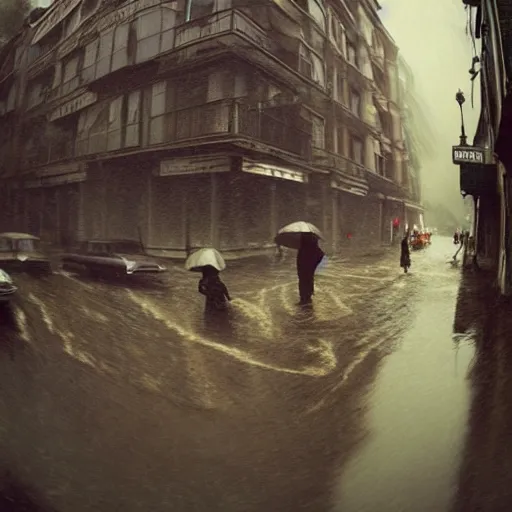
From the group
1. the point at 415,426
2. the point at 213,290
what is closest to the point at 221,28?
the point at 213,290

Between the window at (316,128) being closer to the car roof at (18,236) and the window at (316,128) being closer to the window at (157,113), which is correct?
the window at (157,113)

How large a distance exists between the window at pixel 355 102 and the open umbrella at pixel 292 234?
4.14ft

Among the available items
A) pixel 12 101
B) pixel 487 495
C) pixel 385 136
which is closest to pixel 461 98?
pixel 385 136

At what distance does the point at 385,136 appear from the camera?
12.4 feet

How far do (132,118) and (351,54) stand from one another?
2057 mm

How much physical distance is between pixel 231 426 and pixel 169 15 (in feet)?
9.74

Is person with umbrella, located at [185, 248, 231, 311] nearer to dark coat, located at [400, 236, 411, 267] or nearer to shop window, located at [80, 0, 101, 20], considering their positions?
dark coat, located at [400, 236, 411, 267]

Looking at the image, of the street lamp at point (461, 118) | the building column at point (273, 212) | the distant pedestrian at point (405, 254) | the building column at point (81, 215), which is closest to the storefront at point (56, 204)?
the building column at point (81, 215)

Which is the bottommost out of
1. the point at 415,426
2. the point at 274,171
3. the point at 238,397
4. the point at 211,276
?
the point at 415,426

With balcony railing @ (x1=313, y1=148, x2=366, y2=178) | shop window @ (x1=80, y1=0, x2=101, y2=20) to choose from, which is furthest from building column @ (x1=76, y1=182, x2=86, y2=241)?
balcony railing @ (x1=313, y1=148, x2=366, y2=178)

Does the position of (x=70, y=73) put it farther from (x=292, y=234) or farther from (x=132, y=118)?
(x=292, y=234)

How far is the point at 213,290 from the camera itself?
9.74ft

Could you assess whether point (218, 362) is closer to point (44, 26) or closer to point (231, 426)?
point (231, 426)

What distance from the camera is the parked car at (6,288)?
2662 mm
